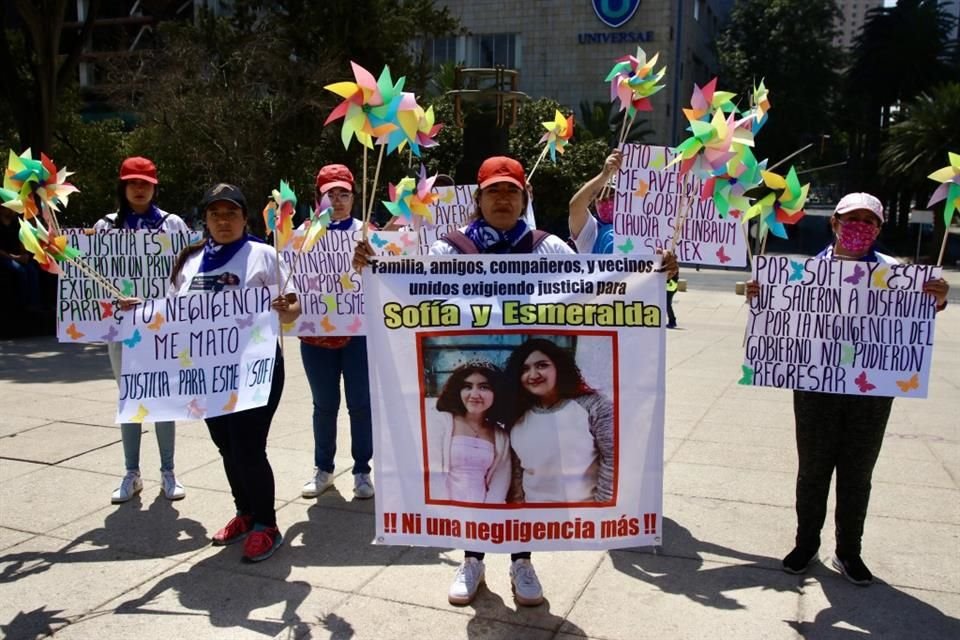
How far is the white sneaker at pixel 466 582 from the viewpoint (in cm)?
365

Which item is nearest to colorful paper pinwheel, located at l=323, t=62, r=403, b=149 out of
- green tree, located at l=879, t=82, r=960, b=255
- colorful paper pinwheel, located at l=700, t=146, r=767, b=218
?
colorful paper pinwheel, located at l=700, t=146, r=767, b=218

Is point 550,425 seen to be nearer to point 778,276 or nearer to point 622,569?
point 622,569

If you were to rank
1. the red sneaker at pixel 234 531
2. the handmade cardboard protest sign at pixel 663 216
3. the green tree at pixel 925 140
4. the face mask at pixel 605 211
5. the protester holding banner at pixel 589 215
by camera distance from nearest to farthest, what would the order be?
1. the red sneaker at pixel 234 531
2. the protester holding banner at pixel 589 215
3. the face mask at pixel 605 211
4. the handmade cardboard protest sign at pixel 663 216
5. the green tree at pixel 925 140

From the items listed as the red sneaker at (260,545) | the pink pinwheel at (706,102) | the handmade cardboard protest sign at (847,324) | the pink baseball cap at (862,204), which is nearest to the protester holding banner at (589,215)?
the pink pinwheel at (706,102)

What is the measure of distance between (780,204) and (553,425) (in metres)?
1.61

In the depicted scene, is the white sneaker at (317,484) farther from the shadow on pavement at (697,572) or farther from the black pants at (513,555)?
the shadow on pavement at (697,572)

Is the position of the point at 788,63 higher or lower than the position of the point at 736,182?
higher

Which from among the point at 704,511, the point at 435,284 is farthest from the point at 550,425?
the point at 704,511

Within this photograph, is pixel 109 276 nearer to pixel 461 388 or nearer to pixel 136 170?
pixel 136 170

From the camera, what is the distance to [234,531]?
4336mm

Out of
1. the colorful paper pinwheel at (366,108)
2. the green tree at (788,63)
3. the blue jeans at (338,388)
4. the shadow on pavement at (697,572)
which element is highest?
the green tree at (788,63)

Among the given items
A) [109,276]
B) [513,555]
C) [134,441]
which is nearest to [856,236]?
[513,555]

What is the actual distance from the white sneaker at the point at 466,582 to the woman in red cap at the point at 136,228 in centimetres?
205

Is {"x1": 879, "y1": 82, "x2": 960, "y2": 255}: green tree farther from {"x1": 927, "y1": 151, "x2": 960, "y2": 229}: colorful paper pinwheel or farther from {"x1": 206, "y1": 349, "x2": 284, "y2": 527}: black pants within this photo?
{"x1": 206, "y1": 349, "x2": 284, "y2": 527}: black pants
